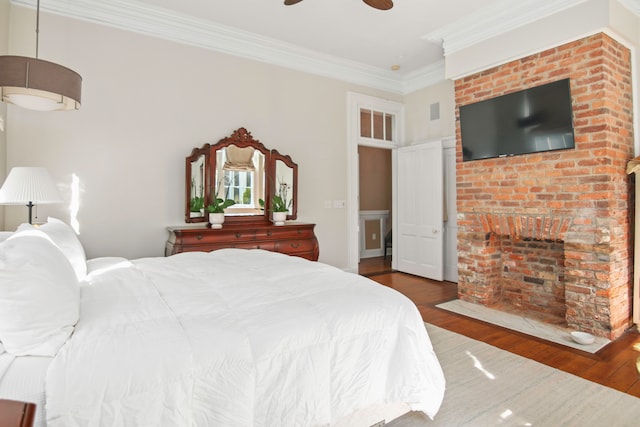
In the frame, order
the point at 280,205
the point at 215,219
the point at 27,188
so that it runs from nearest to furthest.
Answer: the point at 27,188, the point at 215,219, the point at 280,205

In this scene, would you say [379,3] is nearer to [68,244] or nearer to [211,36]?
[211,36]

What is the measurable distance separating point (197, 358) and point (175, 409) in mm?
164

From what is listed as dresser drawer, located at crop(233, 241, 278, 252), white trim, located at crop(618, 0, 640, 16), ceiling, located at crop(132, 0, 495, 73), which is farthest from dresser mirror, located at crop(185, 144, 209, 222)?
white trim, located at crop(618, 0, 640, 16)

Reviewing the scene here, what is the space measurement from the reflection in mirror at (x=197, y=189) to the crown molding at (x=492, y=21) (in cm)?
306

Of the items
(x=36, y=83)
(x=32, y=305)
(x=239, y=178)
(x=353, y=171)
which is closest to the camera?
(x=32, y=305)

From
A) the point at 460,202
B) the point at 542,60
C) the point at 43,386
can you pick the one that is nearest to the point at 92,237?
the point at 43,386

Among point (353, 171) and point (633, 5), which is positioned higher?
point (633, 5)

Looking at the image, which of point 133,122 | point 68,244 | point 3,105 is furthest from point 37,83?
point 133,122

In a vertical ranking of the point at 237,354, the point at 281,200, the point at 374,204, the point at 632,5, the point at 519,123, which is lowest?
the point at 237,354

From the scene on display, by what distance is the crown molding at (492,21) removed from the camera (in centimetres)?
338

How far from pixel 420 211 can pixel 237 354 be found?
4.43m

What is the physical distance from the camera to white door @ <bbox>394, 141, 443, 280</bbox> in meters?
5.02

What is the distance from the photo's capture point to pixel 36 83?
1.79m

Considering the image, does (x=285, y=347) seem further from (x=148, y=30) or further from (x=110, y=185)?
(x=148, y=30)
